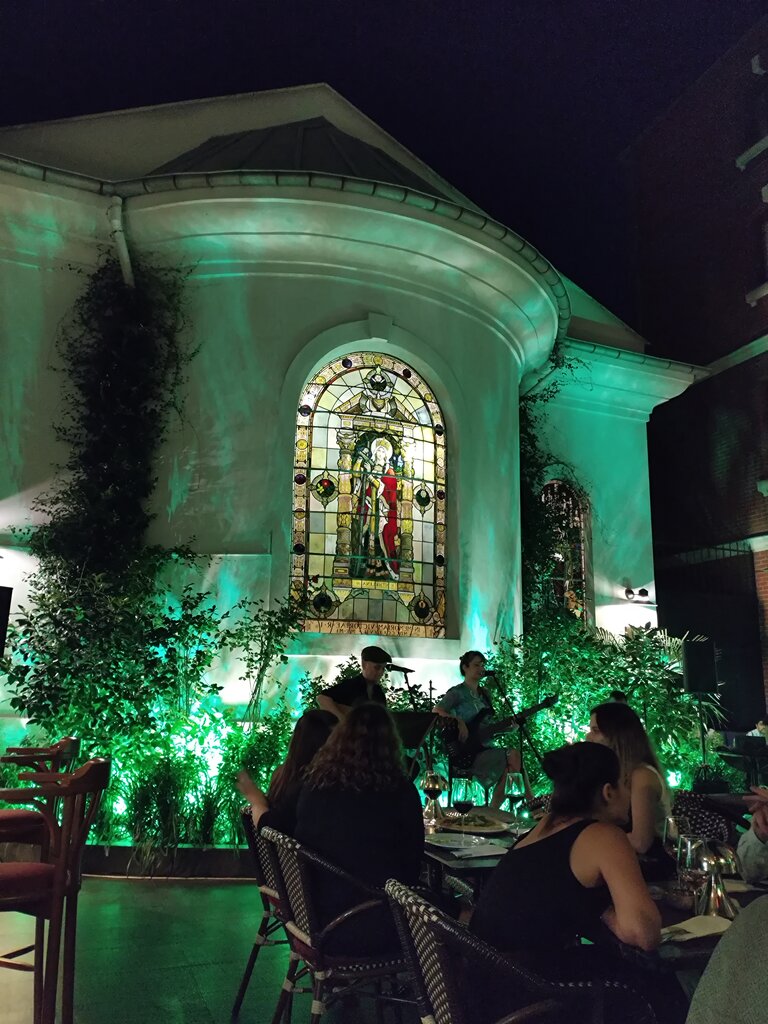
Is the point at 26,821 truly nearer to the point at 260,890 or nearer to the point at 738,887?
the point at 260,890

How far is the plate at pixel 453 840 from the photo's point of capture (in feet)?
11.3

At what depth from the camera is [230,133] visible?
1043 cm

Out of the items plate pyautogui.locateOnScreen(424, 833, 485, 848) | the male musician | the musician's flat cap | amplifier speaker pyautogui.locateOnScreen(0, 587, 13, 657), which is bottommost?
plate pyautogui.locateOnScreen(424, 833, 485, 848)

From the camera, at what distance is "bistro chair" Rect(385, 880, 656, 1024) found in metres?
2.02

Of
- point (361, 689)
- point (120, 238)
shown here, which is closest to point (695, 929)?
point (361, 689)

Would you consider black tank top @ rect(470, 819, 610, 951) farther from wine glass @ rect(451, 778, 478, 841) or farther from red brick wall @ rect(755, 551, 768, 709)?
red brick wall @ rect(755, 551, 768, 709)

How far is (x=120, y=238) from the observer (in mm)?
8211

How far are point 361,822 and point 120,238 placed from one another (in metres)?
6.88

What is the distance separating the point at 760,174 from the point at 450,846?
15.4m

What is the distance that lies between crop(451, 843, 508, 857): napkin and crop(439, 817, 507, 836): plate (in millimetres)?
235

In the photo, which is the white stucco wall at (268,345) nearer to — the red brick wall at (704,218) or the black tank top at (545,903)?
the black tank top at (545,903)

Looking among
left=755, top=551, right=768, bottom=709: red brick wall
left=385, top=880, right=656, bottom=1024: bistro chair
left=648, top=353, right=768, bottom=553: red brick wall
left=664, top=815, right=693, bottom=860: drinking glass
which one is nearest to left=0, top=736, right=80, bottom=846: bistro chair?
left=385, top=880, right=656, bottom=1024: bistro chair

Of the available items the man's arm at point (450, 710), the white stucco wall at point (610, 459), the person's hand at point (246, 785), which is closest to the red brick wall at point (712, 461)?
the white stucco wall at point (610, 459)

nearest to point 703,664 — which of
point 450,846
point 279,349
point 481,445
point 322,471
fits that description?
point 481,445
